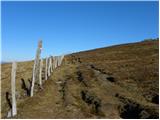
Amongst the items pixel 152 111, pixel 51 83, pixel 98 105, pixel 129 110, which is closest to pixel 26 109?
pixel 98 105

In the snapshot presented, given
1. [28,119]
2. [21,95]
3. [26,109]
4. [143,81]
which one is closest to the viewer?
[28,119]

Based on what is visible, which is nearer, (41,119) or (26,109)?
(41,119)

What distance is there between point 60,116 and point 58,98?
5.11m

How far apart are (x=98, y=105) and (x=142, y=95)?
3700mm

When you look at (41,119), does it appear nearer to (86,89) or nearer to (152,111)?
(152,111)

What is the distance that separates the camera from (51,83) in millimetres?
31078

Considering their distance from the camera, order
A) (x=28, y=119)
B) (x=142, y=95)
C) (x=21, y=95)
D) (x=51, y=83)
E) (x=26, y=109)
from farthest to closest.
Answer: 1. (x=51, y=83)
2. (x=21, y=95)
3. (x=142, y=95)
4. (x=26, y=109)
5. (x=28, y=119)

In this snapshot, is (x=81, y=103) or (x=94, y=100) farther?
(x=94, y=100)

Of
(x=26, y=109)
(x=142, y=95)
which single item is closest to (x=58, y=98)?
(x=26, y=109)

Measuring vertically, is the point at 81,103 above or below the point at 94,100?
below

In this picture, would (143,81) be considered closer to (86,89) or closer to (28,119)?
(86,89)

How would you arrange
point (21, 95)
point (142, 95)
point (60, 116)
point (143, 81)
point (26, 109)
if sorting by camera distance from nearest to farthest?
1. point (60, 116)
2. point (26, 109)
3. point (142, 95)
4. point (21, 95)
5. point (143, 81)

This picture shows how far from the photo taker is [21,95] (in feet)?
85.4

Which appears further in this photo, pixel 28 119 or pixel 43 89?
pixel 43 89
